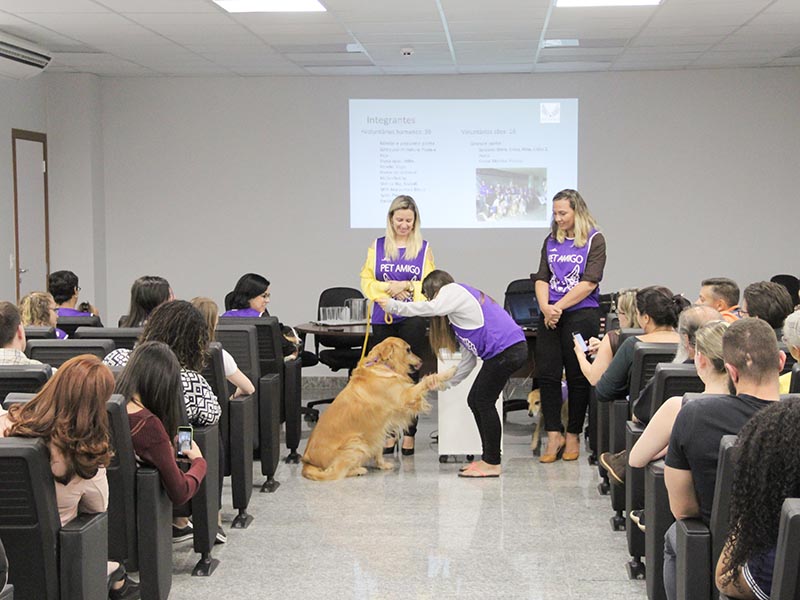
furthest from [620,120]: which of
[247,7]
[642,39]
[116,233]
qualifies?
[116,233]

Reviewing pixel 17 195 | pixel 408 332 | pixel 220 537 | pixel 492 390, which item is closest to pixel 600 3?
pixel 408 332

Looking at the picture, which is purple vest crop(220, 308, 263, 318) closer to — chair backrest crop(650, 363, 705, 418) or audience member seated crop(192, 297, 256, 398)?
audience member seated crop(192, 297, 256, 398)

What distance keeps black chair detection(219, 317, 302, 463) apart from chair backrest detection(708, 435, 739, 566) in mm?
3160

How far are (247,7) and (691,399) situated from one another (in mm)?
4524

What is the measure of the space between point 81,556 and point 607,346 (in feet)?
10.0

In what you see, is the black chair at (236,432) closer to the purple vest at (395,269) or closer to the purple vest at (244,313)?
the purple vest at (244,313)

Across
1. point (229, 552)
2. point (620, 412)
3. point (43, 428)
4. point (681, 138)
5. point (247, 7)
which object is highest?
point (247, 7)

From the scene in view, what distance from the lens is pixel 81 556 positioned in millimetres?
A: 2682

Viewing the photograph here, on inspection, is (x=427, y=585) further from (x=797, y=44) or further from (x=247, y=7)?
(x=797, y=44)

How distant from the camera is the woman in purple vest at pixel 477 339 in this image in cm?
563

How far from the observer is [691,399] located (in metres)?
2.70

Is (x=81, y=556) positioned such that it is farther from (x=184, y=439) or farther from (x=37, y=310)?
(x=37, y=310)

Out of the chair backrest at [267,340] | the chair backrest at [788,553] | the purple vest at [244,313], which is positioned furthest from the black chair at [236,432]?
the chair backrest at [788,553]

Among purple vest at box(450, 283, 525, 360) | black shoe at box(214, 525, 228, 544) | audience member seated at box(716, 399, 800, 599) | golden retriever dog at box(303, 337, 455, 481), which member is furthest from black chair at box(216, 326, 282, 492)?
audience member seated at box(716, 399, 800, 599)
